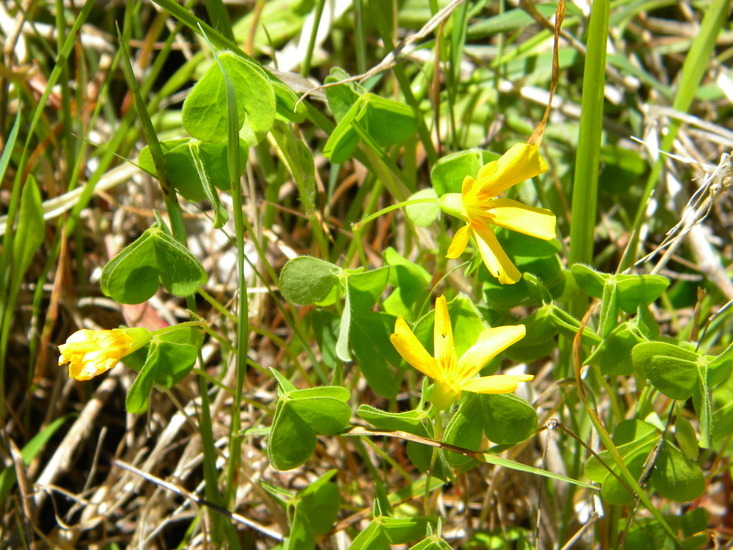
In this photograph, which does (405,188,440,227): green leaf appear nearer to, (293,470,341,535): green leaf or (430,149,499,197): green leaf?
(430,149,499,197): green leaf

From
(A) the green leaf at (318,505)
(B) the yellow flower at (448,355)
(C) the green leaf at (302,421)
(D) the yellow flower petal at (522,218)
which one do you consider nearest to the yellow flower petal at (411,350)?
(B) the yellow flower at (448,355)

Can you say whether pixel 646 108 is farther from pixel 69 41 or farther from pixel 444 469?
pixel 69 41

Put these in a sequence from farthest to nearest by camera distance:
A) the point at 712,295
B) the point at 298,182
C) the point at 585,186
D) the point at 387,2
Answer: the point at 387,2
the point at 712,295
the point at 585,186
the point at 298,182

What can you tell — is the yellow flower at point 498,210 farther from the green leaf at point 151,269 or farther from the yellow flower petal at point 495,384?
the green leaf at point 151,269

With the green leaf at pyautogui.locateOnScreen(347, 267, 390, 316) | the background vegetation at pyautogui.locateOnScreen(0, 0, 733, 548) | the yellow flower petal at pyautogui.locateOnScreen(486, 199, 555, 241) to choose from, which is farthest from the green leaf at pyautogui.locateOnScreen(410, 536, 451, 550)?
the yellow flower petal at pyautogui.locateOnScreen(486, 199, 555, 241)

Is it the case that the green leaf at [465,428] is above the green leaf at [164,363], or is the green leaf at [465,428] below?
below

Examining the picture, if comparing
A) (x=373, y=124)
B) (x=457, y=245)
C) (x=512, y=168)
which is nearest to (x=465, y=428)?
(x=457, y=245)

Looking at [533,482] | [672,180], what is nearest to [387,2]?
[672,180]
